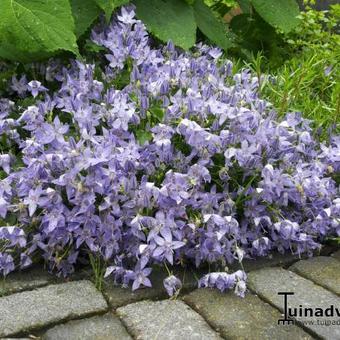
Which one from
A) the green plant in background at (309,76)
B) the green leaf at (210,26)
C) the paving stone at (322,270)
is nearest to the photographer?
the paving stone at (322,270)

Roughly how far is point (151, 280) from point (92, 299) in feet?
0.68

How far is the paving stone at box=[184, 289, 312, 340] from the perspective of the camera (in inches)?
65.0

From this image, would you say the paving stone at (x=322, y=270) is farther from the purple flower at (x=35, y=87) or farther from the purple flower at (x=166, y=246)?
the purple flower at (x=35, y=87)

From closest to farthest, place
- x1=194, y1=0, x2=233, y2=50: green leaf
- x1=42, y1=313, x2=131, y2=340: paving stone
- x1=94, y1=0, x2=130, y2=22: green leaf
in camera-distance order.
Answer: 1. x1=42, y1=313, x2=131, y2=340: paving stone
2. x1=94, y1=0, x2=130, y2=22: green leaf
3. x1=194, y1=0, x2=233, y2=50: green leaf

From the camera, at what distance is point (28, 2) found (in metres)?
2.25

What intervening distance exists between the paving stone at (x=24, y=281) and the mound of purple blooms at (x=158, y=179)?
0.04m

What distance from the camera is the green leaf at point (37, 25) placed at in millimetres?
2184

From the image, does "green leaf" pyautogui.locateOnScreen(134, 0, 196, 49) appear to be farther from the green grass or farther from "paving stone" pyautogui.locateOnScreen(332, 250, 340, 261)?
"paving stone" pyautogui.locateOnScreen(332, 250, 340, 261)

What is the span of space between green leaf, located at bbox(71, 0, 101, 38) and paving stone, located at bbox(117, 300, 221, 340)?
4.21ft

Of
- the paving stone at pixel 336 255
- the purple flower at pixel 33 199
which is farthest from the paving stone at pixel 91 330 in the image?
the paving stone at pixel 336 255

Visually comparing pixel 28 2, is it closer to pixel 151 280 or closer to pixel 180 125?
pixel 180 125

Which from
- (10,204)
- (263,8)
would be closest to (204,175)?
(10,204)

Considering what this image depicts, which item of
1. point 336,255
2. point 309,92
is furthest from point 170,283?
point 309,92

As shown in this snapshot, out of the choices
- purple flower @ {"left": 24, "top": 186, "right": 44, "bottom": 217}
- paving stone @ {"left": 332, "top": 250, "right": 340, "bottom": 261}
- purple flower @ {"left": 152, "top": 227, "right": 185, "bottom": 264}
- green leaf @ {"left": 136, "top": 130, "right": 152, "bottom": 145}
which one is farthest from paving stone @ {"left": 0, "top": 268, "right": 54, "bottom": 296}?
paving stone @ {"left": 332, "top": 250, "right": 340, "bottom": 261}
